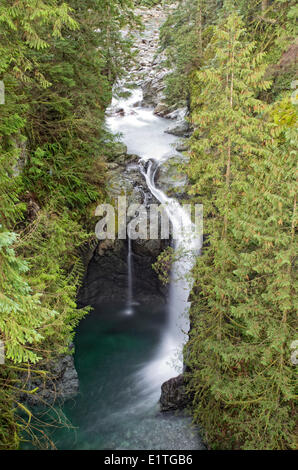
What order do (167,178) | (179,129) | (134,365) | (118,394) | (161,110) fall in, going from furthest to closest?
(161,110)
(179,129)
(167,178)
(134,365)
(118,394)

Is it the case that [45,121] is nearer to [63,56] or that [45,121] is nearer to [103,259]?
[63,56]

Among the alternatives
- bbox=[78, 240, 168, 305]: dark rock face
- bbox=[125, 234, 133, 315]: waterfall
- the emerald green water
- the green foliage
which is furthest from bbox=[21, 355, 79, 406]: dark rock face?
bbox=[125, 234, 133, 315]: waterfall

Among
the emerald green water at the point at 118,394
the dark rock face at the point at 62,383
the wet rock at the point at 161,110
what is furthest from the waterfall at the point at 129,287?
the wet rock at the point at 161,110

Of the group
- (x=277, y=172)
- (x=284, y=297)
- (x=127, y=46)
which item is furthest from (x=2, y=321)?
(x=127, y=46)

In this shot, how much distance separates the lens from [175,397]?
9.89m

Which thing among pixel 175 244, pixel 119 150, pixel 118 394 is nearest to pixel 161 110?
pixel 119 150

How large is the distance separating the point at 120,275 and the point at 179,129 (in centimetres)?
1082

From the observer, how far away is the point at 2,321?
3967mm

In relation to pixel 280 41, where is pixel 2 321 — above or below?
below

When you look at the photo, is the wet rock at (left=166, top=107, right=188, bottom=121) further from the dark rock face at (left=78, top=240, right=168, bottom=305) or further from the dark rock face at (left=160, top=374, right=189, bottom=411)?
the dark rock face at (left=160, top=374, right=189, bottom=411)

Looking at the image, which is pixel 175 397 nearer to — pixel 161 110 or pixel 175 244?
pixel 175 244

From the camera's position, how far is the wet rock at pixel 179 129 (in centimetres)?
1977

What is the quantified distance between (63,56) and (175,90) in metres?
8.91

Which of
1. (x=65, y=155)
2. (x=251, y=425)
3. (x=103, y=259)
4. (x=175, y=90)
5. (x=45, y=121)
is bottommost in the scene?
(x=251, y=425)
